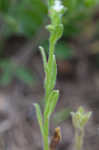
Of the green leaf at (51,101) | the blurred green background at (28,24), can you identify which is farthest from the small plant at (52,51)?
the blurred green background at (28,24)

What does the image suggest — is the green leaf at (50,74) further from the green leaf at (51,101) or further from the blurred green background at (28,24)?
the blurred green background at (28,24)

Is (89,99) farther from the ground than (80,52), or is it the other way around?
(80,52)

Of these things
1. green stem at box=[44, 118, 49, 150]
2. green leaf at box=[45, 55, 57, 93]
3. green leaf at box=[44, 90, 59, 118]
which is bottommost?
green stem at box=[44, 118, 49, 150]

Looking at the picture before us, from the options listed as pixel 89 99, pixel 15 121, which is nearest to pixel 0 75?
pixel 15 121

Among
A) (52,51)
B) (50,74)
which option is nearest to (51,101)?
(50,74)

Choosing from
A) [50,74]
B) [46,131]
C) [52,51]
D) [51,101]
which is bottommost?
[46,131]

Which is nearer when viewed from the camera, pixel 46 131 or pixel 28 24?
pixel 46 131

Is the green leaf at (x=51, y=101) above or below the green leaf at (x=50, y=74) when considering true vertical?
below

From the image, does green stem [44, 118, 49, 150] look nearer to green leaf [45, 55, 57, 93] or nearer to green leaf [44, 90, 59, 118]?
green leaf [44, 90, 59, 118]

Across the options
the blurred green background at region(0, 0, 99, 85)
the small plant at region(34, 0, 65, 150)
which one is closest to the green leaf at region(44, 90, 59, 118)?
the small plant at region(34, 0, 65, 150)

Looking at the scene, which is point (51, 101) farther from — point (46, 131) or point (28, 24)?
point (28, 24)

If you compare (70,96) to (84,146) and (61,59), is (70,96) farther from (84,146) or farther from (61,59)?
(84,146)
